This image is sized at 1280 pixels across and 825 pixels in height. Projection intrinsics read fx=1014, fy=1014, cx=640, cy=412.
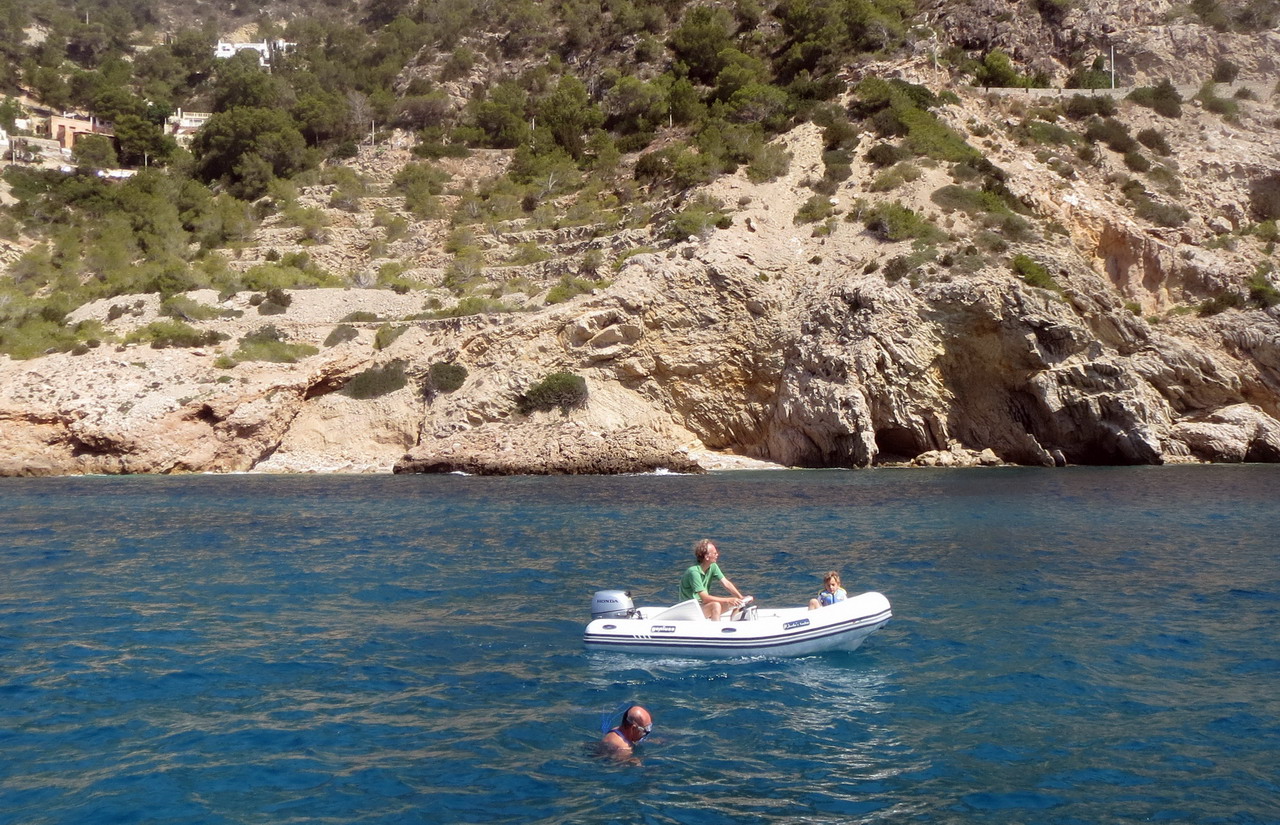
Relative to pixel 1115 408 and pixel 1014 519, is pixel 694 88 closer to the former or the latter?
pixel 1115 408

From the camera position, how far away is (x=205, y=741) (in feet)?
25.7

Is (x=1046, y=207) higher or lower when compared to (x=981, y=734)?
higher

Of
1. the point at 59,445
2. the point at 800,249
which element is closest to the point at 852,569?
the point at 800,249

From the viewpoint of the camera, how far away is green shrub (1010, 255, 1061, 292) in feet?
116

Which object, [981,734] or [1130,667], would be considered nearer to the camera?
[981,734]

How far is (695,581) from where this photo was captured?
35.6 ft

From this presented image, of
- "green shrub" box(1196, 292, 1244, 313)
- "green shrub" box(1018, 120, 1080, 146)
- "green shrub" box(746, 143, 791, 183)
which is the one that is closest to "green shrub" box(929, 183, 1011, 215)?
"green shrub" box(746, 143, 791, 183)

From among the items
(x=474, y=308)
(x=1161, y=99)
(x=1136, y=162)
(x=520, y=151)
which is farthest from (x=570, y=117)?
(x=1161, y=99)

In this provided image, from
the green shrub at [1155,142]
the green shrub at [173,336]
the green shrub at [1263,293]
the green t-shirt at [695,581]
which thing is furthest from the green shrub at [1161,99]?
the green t-shirt at [695,581]

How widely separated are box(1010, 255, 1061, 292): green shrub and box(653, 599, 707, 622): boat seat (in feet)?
94.2

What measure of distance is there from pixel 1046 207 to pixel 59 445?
3821cm

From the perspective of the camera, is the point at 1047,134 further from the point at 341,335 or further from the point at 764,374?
the point at 341,335

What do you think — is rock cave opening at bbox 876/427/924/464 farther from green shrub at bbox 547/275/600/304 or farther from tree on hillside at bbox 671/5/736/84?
tree on hillside at bbox 671/5/736/84

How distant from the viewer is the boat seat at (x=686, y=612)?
34.8ft
